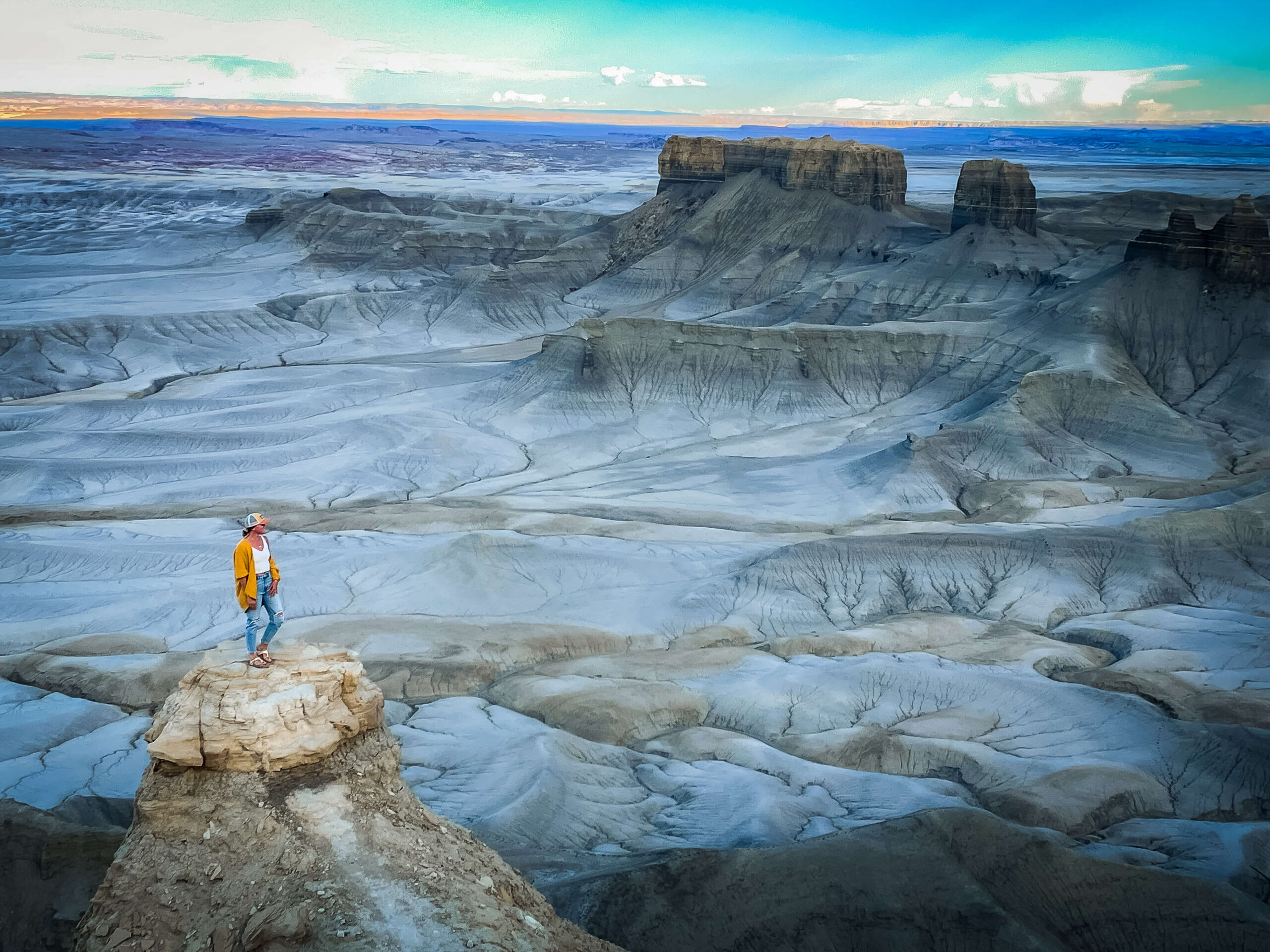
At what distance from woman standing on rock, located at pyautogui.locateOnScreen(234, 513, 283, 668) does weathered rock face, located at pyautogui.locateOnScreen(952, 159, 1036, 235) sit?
67323mm

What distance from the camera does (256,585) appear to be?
1176cm

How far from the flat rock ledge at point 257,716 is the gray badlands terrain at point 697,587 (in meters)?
0.06

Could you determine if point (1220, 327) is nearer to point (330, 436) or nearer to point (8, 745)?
point (330, 436)

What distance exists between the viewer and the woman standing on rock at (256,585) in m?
11.6

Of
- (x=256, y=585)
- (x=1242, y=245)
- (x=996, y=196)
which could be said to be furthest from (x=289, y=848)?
(x=996, y=196)

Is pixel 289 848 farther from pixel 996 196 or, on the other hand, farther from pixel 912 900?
pixel 996 196

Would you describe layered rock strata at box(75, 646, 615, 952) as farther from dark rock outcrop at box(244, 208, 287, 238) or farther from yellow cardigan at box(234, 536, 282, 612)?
dark rock outcrop at box(244, 208, 287, 238)

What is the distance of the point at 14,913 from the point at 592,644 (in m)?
18.7

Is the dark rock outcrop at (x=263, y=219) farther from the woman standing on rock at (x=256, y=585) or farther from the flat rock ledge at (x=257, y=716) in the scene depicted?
the flat rock ledge at (x=257, y=716)

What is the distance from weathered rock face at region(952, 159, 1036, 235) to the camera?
71.8 metres

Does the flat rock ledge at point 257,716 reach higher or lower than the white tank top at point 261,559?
lower

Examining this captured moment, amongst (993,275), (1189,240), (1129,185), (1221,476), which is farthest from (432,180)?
(1221,476)

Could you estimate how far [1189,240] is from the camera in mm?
56344

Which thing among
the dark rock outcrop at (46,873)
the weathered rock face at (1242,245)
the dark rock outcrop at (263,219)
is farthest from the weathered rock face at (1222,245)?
the dark rock outcrop at (263,219)
